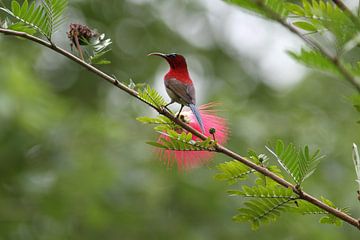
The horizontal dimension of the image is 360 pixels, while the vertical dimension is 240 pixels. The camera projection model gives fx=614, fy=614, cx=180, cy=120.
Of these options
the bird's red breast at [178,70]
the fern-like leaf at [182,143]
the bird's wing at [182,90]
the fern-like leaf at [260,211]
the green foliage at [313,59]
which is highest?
the bird's red breast at [178,70]

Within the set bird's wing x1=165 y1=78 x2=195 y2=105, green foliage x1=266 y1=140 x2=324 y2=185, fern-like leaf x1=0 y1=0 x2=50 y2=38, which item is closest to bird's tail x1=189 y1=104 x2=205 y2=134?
bird's wing x1=165 y1=78 x2=195 y2=105

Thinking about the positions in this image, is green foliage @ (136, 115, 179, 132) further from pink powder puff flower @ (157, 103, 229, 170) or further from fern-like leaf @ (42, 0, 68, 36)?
fern-like leaf @ (42, 0, 68, 36)

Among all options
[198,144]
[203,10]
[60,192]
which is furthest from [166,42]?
[198,144]

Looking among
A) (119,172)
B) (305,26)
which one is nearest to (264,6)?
(305,26)

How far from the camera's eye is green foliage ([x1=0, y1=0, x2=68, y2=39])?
140cm

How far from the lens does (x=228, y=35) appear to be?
998cm

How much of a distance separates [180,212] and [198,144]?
14.1ft

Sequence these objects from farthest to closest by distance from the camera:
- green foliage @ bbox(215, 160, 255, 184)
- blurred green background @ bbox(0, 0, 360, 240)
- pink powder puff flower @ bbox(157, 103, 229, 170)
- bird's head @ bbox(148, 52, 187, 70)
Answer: blurred green background @ bbox(0, 0, 360, 240)
bird's head @ bbox(148, 52, 187, 70)
pink powder puff flower @ bbox(157, 103, 229, 170)
green foliage @ bbox(215, 160, 255, 184)

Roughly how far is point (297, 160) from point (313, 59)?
389 millimetres

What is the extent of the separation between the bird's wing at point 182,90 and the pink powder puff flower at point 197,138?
9.8 inches

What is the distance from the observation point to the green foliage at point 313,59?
0.91 m

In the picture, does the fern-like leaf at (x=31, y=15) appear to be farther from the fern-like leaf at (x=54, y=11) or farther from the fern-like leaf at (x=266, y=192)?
the fern-like leaf at (x=266, y=192)

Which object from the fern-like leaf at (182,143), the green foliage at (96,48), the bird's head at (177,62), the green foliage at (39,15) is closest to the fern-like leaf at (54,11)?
the green foliage at (39,15)

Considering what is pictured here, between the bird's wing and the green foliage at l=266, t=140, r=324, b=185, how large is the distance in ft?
3.09
